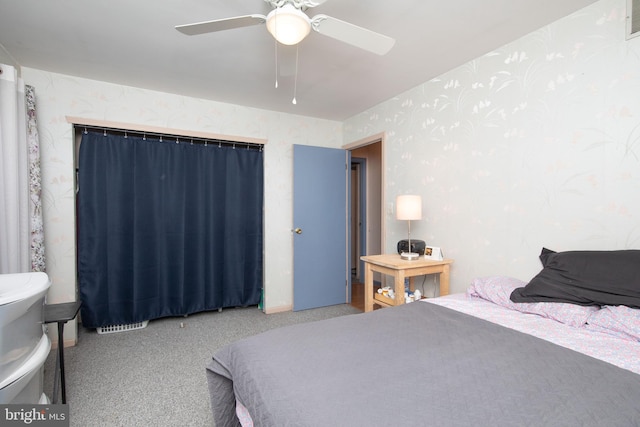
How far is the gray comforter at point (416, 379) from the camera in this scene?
2.68 feet

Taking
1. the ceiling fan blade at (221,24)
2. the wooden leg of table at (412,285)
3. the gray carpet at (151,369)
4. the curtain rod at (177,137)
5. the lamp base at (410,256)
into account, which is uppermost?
the ceiling fan blade at (221,24)

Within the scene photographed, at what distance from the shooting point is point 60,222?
2.68 m

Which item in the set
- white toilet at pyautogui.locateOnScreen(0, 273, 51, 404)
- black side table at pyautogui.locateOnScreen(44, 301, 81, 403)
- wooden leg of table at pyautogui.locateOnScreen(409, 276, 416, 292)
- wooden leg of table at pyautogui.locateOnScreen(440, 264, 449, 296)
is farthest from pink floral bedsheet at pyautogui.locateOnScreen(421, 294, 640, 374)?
black side table at pyautogui.locateOnScreen(44, 301, 81, 403)

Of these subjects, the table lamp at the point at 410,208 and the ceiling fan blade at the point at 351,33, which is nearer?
the ceiling fan blade at the point at 351,33

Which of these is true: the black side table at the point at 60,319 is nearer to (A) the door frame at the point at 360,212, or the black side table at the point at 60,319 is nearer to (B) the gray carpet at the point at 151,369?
(B) the gray carpet at the point at 151,369

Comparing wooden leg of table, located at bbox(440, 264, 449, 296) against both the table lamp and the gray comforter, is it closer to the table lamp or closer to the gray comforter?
the table lamp

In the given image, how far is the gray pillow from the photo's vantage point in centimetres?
139

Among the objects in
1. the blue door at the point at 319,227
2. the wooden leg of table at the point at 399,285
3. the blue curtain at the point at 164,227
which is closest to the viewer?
the wooden leg of table at the point at 399,285

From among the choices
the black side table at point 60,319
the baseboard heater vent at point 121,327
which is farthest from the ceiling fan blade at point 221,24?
the baseboard heater vent at point 121,327

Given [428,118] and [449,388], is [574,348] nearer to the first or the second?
[449,388]

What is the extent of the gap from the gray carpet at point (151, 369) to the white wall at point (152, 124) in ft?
1.64

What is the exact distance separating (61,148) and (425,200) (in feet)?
11.1

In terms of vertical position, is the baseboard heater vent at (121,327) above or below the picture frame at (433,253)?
below

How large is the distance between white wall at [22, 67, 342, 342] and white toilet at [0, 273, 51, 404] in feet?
5.30
